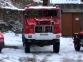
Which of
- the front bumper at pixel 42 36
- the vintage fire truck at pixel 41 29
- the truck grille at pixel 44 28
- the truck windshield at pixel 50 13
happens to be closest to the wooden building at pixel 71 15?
the truck windshield at pixel 50 13

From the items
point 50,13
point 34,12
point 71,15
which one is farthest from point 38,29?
point 71,15

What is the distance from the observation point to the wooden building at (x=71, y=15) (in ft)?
113

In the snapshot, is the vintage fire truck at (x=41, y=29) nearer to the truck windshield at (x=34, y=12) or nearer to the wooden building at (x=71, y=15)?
the truck windshield at (x=34, y=12)

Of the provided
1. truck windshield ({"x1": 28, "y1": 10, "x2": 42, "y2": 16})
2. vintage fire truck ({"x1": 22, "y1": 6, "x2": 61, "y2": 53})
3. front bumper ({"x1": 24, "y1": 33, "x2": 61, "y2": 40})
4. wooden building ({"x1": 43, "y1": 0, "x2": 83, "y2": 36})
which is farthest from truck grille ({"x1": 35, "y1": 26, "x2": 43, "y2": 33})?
wooden building ({"x1": 43, "y1": 0, "x2": 83, "y2": 36})

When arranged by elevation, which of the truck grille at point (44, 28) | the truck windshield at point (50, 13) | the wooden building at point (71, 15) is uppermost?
the truck windshield at point (50, 13)

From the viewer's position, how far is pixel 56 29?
20.3 m

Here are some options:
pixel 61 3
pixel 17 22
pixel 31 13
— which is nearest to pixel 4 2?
pixel 17 22

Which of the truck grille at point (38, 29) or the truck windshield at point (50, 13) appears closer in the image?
the truck grille at point (38, 29)

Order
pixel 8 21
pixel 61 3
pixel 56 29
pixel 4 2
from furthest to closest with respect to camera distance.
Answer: pixel 4 2 < pixel 8 21 < pixel 61 3 < pixel 56 29

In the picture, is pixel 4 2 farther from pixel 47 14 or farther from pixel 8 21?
pixel 47 14

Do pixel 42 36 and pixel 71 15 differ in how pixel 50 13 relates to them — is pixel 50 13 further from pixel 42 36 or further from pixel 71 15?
pixel 71 15

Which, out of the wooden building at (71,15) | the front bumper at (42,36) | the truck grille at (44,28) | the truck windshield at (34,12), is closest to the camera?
the front bumper at (42,36)

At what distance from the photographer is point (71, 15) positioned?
1377 inches

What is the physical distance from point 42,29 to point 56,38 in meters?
0.96
